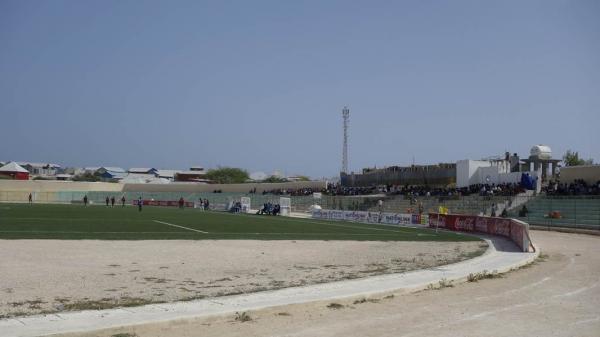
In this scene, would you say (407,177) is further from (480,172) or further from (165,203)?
(165,203)

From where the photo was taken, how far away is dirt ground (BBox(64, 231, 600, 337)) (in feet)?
33.0

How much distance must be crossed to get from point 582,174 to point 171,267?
43606 mm

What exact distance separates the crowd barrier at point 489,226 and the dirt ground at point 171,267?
5.87ft

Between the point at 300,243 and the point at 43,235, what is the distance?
1177cm

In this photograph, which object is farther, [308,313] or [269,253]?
[269,253]

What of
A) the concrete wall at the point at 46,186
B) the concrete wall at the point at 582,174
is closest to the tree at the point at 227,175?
the concrete wall at the point at 46,186

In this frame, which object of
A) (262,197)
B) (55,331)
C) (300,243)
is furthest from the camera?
(262,197)

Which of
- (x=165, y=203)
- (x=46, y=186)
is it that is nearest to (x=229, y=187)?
(x=165, y=203)

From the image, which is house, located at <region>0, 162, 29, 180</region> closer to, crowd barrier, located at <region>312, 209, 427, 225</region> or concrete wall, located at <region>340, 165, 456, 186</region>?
concrete wall, located at <region>340, 165, 456, 186</region>

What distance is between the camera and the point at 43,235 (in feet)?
94.4

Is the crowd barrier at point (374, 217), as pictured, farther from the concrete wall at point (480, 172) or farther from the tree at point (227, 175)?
the tree at point (227, 175)

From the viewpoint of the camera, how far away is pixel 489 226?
36.9m

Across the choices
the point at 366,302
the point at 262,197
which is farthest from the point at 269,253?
the point at 262,197

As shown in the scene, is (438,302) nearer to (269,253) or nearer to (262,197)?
(269,253)
